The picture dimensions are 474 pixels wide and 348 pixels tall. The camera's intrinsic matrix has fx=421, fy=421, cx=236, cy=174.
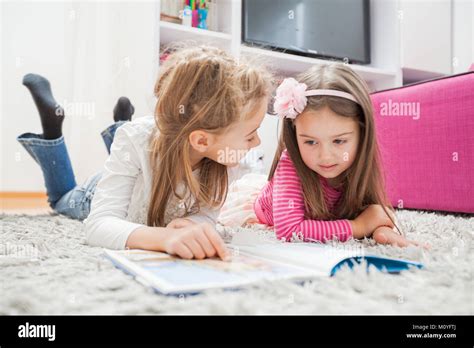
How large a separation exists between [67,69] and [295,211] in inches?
68.0

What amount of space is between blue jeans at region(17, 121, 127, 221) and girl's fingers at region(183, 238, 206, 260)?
0.74 meters

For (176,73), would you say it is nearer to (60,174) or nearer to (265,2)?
(60,174)

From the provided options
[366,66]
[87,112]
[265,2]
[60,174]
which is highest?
[265,2]

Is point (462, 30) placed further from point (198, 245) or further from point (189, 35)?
point (198, 245)

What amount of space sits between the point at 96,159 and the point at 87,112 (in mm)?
248

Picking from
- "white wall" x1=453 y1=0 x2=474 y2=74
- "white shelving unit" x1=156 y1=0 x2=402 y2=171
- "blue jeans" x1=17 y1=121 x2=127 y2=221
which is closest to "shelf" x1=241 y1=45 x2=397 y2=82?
"white shelving unit" x1=156 y1=0 x2=402 y2=171

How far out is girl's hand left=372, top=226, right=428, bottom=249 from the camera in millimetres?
694

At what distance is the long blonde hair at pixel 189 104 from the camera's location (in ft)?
2.33

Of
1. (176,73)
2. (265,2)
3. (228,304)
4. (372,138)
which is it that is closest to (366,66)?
(265,2)

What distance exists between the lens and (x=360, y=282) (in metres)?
0.44

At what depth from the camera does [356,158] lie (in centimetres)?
84

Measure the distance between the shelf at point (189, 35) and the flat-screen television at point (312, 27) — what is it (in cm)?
17

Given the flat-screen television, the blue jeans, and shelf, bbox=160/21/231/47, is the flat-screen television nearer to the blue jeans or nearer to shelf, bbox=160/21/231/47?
shelf, bbox=160/21/231/47

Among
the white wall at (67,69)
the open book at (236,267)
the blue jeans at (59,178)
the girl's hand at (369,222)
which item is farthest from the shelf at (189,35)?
the open book at (236,267)
